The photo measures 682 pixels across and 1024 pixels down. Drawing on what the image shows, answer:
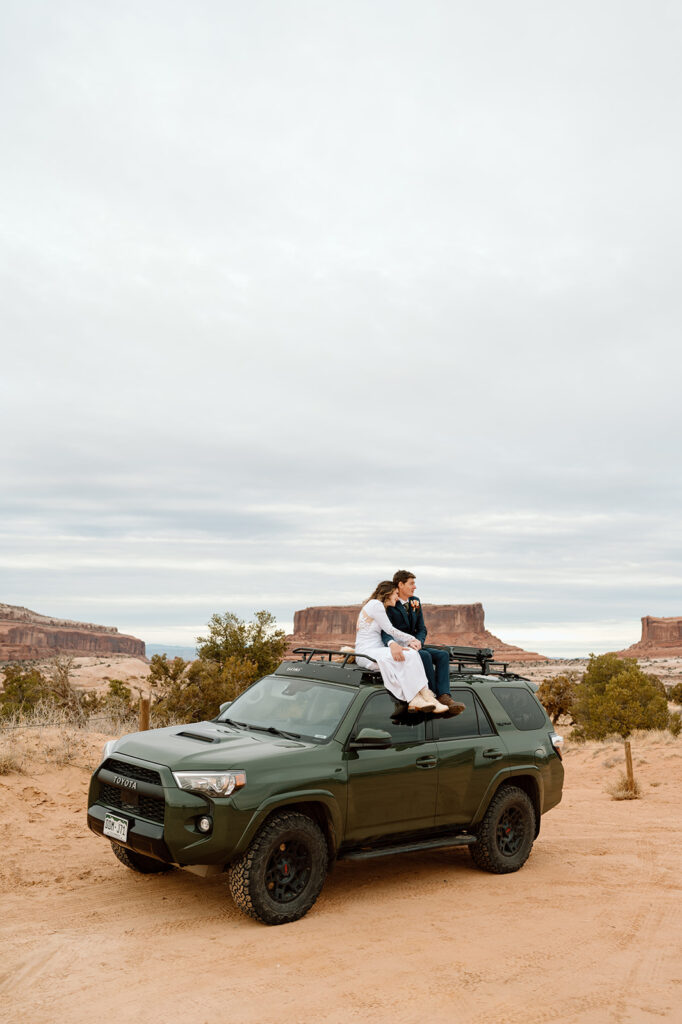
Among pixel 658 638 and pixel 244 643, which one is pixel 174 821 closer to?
pixel 244 643

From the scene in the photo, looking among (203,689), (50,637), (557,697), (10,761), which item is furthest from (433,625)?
(10,761)

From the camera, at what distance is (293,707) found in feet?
25.2

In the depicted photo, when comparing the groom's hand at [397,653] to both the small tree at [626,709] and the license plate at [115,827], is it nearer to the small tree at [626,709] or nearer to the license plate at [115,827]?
the license plate at [115,827]

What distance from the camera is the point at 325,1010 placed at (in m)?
4.80

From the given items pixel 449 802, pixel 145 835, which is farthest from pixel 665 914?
pixel 145 835

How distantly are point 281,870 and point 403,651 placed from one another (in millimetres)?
2273

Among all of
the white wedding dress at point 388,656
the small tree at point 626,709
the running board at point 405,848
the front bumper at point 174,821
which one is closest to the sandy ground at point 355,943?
the running board at point 405,848

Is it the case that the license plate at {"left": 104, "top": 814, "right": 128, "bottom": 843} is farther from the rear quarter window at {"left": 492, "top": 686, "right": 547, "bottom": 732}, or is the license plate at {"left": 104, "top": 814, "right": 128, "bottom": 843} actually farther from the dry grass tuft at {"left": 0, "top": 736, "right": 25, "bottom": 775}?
the dry grass tuft at {"left": 0, "top": 736, "right": 25, "bottom": 775}

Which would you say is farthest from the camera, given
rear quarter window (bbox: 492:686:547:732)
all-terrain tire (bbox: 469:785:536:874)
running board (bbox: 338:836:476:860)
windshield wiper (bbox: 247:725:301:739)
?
rear quarter window (bbox: 492:686:547:732)

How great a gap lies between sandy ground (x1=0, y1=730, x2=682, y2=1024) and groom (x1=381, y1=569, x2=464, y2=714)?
6.12 ft

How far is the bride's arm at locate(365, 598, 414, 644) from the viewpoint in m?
7.99

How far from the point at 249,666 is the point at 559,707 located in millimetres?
22300

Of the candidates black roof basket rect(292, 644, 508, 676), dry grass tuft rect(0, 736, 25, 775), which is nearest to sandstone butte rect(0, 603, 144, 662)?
dry grass tuft rect(0, 736, 25, 775)

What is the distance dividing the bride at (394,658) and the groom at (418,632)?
0.10m
